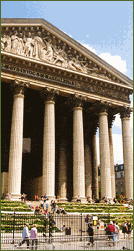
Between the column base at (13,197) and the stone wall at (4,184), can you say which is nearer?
the column base at (13,197)

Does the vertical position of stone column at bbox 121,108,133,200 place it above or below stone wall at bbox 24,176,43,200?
above

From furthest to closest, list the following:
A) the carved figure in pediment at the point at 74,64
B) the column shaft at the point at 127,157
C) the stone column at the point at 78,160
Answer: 1. the column shaft at the point at 127,157
2. the carved figure in pediment at the point at 74,64
3. the stone column at the point at 78,160

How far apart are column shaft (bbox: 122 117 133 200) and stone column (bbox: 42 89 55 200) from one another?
11.6 metres

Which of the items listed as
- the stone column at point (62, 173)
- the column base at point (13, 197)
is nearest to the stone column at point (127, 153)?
the stone column at point (62, 173)

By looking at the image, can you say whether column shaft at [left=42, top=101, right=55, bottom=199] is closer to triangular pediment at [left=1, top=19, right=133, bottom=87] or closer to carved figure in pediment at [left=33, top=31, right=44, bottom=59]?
carved figure in pediment at [left=33, top=31, right=44, bottom=59]

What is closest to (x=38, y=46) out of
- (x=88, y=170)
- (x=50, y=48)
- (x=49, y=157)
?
(x=50, y=48)

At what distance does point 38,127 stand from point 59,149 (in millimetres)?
4776

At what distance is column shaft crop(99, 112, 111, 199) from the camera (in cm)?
3778

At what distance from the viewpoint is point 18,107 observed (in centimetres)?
3394

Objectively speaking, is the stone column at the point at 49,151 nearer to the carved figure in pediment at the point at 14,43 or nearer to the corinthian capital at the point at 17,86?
the corinthian capital at the point at 17,86

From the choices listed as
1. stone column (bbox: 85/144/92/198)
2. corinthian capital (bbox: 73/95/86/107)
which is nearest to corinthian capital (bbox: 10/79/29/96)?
corinthian capital (bbox: 73/95/86/107)

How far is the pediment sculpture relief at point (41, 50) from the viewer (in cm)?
3509

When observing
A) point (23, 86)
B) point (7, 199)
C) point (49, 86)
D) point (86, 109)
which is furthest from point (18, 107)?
point (86, 109)

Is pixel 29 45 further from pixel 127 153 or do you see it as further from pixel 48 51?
pixel 127 153
